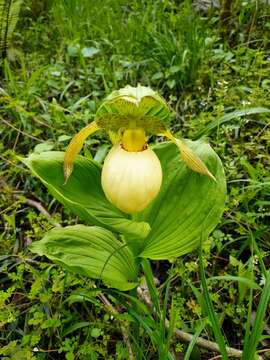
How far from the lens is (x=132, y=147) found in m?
0.87

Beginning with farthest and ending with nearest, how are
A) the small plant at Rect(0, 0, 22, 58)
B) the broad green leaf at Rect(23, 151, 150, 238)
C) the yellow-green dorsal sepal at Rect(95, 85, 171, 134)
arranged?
1. the small plant at Rect(0, 0, 22, 58)
2. the broad green leaf at Rect(23, 151, 150, 238)
3. the yellow-green dorsal sepal at Rect(95, 85, 171, 134)

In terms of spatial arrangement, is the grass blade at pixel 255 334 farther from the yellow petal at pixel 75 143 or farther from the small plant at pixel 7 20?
the small plant at pixel 7 20

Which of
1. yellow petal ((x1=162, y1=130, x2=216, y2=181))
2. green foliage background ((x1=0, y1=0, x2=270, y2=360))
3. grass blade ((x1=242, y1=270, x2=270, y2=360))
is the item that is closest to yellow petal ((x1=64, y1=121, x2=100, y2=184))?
yellow petal ((x1=162, y1=130, x2=216, y2=181))

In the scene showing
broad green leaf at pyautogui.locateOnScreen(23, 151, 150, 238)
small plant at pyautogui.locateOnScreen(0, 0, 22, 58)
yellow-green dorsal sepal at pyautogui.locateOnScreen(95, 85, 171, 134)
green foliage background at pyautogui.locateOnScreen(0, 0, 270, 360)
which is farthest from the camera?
small plant at pyautogui.locateOnScreen(0, 0, 22, 58)

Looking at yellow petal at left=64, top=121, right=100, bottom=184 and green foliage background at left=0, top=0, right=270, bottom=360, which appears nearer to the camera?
yellow petal at left=64, top=121, right=100, bottom=184

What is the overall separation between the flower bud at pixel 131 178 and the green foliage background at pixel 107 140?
24cm

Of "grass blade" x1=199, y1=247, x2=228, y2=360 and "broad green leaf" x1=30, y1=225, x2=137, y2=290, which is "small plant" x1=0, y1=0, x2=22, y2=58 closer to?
"broad green leaf" x1=30, y1=225, x2=137, y2=290

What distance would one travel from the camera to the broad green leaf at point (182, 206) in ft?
3.19

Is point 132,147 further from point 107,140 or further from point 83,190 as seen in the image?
point 107,140

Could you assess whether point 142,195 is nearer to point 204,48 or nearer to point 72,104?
point 72,104

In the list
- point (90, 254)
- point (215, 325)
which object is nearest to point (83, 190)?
point (90, 254)

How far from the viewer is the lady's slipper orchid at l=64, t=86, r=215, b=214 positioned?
2.69 feet

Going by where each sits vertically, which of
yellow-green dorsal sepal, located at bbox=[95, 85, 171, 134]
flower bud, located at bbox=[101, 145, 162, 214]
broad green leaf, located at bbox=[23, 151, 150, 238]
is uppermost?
yellow-green dorsal sepal, located at bbox=[95, 85, 171, 134]

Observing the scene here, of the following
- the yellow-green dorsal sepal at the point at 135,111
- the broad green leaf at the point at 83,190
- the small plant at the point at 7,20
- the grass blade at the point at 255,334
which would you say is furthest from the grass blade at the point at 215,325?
the small plant at the point at 7,20
